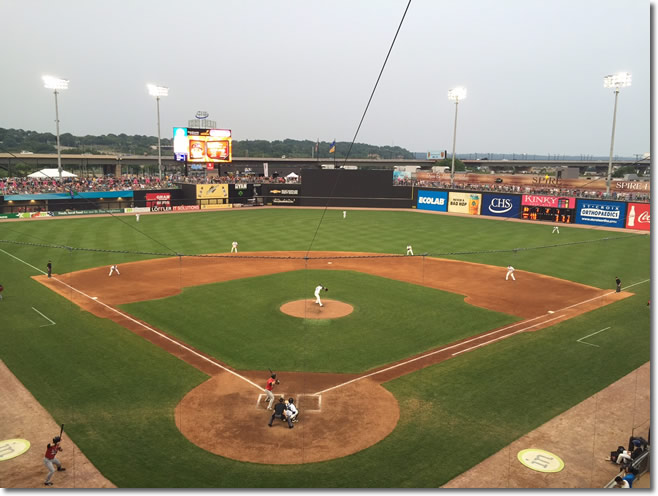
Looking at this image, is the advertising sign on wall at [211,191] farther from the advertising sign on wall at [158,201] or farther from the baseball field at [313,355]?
the baseball field at [313,355]

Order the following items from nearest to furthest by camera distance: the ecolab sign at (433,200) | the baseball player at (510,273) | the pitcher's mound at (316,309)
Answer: the pitcher's mound at (316,309)
the baseball player at (510,273)
the ecolab sign at (433,200)

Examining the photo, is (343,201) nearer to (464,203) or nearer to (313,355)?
(464,203)

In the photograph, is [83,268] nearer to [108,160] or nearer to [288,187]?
[288,187]

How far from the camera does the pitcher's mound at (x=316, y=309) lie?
897 inches

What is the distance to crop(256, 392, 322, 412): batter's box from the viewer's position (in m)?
14.4

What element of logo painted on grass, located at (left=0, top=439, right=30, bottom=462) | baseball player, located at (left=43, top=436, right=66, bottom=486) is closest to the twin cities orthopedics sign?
baseball player, located at (left=43, top=436, right=66, bottom=486)

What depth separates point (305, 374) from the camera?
16.7 m

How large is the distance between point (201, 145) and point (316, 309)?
161ft

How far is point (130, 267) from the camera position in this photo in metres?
32.9

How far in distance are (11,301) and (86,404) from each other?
13.5 meters

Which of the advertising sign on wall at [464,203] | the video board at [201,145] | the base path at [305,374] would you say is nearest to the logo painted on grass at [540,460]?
the base path at [305,374]

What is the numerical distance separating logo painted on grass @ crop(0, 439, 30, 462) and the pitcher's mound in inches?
474

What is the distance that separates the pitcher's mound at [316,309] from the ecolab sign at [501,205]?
39.9 metres

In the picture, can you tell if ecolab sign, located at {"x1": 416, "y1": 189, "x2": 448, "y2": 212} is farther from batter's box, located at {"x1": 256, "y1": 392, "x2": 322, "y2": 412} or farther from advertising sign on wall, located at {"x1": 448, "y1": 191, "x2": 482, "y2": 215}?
batter's box, located at {"x1": 256, "y1": 392, "x2": 322, "y2": 412}
